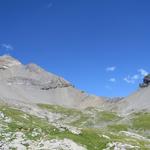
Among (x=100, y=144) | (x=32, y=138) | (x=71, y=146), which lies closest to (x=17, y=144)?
(x=32, y=138)

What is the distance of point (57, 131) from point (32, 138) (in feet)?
24.7

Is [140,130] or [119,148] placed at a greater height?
[140,130]

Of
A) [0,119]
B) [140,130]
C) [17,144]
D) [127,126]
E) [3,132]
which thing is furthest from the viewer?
[127,126]

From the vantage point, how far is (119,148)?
184 ft

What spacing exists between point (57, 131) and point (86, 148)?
27.4ft

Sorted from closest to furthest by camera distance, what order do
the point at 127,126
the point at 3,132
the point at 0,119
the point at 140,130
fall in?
1. the point at 3,132
2. the point at 0,119
3. the point at 140,130
4. the point at 127,126

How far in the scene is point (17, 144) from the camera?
175ft

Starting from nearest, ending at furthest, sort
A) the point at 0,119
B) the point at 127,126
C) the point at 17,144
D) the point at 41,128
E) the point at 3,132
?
the point at 17,144 < the point at 3,132 < the point at 41,128 < the point at 0,119 < the point at 127,126

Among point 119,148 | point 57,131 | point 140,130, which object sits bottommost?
point 119,148

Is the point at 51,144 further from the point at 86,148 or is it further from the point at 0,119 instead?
the point at 0,119

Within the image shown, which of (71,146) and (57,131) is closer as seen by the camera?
(71,146)

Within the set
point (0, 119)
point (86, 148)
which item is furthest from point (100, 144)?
point (0, 119)

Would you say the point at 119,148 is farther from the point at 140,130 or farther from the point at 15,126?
the point at 140,130

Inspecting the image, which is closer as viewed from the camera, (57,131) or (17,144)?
(17,144)
